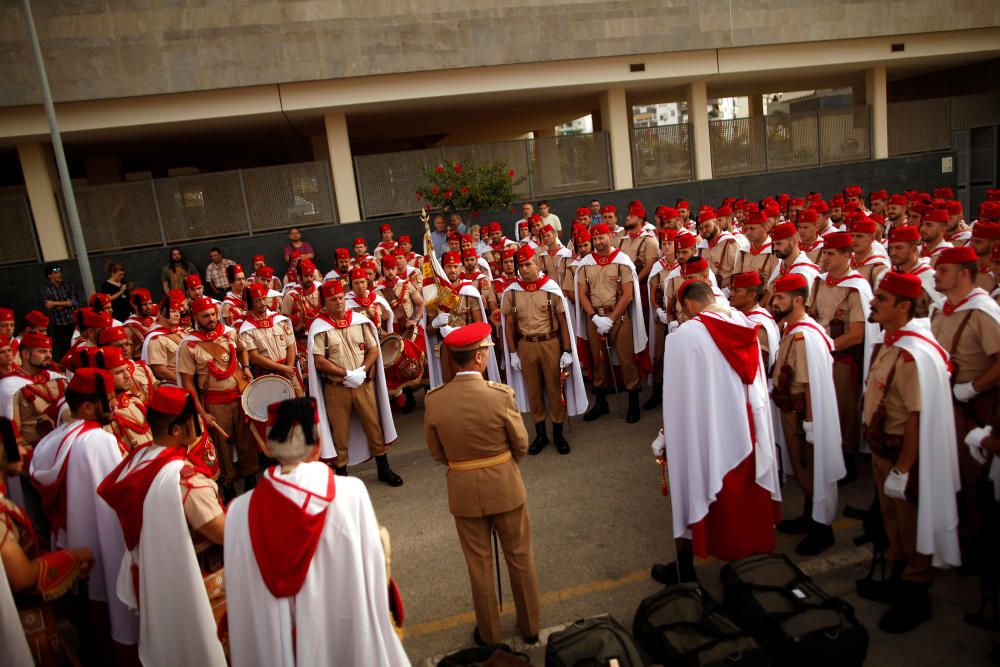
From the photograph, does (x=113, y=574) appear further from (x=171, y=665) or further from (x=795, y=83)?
(x=795, y=83)

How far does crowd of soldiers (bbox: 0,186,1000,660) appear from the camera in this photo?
13.6 feet

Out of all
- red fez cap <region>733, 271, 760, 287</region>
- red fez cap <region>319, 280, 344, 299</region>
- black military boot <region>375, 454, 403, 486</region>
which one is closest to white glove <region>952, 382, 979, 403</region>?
red fez cap <region>733, 271, 760, 287</region>

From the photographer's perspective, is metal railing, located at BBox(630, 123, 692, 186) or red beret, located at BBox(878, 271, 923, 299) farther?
metal railing, located at BBox(630, 123, 692, 186)

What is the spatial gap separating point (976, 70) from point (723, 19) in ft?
33.1

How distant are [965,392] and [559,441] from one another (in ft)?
12.8

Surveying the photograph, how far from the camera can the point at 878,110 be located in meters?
18.9

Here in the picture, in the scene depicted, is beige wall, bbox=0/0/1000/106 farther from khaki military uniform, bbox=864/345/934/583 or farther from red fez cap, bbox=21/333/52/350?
khaki military uniform, bbox=864/345/934/583

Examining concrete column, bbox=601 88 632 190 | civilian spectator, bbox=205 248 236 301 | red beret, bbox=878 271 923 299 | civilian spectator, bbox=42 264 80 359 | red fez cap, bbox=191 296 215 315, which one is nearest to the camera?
red beret, bbox=878 271 923 299

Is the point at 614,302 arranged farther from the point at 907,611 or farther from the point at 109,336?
the point at 109,336

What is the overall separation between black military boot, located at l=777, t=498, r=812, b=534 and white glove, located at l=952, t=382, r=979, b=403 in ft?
4.38

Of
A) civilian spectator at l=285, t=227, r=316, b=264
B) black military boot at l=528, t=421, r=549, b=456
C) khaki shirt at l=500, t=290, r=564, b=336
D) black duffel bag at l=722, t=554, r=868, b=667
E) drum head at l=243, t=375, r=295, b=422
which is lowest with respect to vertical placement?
black military boot at l=528, t=421, r=549, b=456

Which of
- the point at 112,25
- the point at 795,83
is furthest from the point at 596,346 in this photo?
the point at 795,83

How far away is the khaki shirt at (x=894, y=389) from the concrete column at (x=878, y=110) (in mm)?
17452

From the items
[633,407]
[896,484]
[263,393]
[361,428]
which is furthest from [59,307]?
[896,484]
